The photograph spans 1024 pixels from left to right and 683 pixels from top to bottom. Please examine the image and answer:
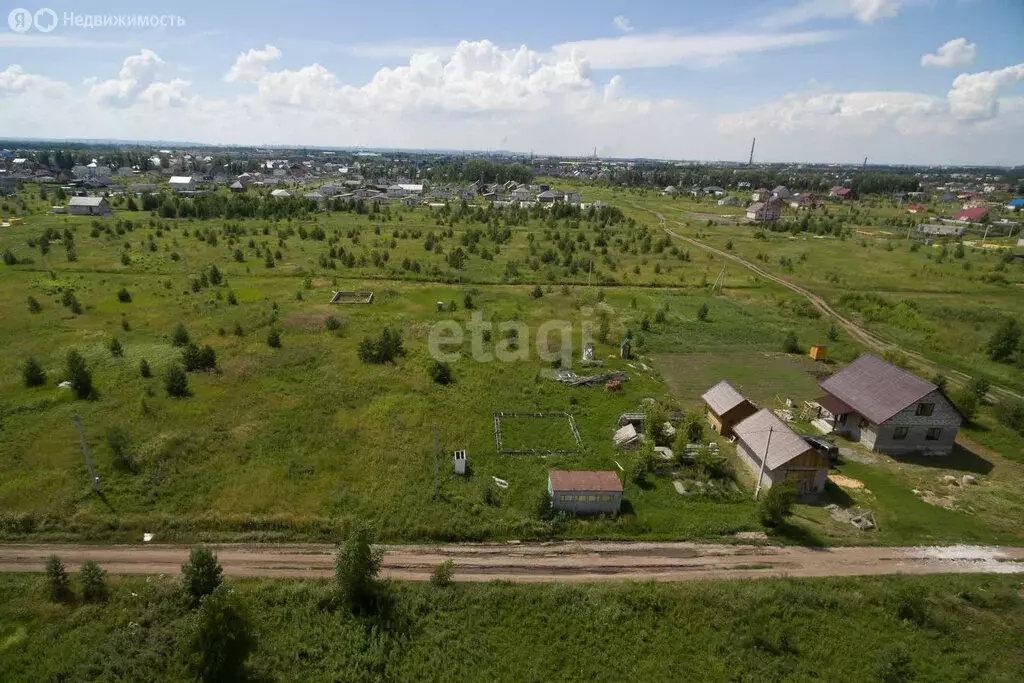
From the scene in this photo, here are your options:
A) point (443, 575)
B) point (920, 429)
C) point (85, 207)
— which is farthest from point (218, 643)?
point (85, 207)

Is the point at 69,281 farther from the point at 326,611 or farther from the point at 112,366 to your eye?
the point at 326,611

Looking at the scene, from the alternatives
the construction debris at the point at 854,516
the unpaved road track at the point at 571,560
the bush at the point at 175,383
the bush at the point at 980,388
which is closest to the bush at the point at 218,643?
the unpaved road track at the point at 571,560

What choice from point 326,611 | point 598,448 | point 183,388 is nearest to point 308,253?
point 183,388

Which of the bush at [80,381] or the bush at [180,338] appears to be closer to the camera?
the bush at [80,381]

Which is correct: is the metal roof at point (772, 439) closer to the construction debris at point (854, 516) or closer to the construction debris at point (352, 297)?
the construction debris at point (854, 516)

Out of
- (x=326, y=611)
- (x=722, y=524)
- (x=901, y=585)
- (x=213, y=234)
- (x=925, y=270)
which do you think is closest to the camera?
(x=326, y=611)

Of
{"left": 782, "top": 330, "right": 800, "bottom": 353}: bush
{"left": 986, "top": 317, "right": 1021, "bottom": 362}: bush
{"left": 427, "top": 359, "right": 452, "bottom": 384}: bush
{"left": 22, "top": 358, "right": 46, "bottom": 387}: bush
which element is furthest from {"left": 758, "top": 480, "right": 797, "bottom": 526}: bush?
{"left": 22, "top": 358, "right": 46, "bottom": 387}: bush

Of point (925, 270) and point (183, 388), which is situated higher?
point (925, 270)
